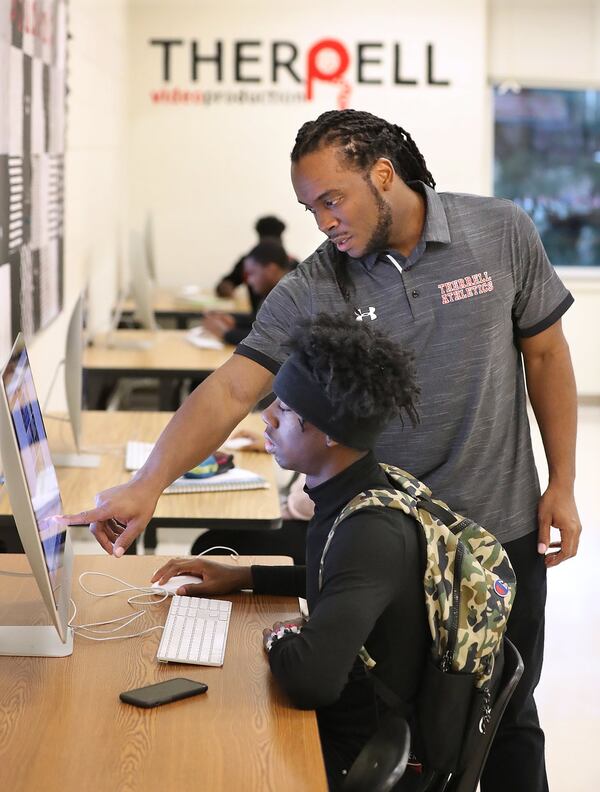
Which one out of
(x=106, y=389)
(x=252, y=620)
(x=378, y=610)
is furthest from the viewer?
(x=106, y=389)

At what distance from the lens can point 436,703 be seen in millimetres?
1541

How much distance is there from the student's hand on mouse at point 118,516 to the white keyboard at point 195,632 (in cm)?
15

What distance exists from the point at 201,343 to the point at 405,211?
3.17 meters

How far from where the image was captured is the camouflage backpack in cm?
153

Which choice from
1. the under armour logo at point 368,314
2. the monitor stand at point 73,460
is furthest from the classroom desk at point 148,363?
the under armour logo at point 368,314

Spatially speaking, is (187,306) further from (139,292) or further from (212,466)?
(212,466)

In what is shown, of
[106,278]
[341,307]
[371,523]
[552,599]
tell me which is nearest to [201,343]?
[106,278]

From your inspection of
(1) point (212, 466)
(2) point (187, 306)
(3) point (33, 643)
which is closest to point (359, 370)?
(3) point (33, 643)

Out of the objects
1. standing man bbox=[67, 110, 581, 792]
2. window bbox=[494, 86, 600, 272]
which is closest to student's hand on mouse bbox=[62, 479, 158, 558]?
standing man bbox=[67, 110, 581, 792]

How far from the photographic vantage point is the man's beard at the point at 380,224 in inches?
76.1

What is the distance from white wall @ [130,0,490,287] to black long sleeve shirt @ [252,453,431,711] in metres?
6.74

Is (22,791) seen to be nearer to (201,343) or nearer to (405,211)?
(405,211)

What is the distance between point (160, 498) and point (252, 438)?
67cm

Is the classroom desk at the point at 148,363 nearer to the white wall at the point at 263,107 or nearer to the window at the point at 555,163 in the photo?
the white wall at the point at 263,107
